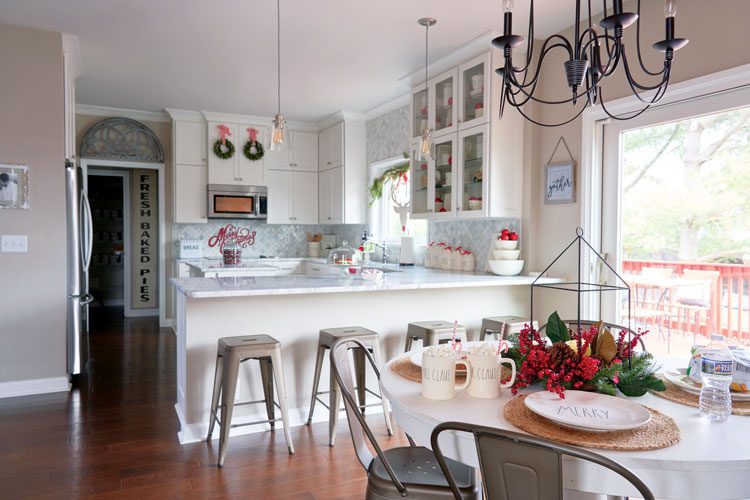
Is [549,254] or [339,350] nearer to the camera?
[339,350]

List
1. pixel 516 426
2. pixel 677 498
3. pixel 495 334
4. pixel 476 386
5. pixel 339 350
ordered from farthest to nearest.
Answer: pixel 495 334 → pixel 339 350 → pixel 476 386 → pixel 516 426 → pixel 677 498

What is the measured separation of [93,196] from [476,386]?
27.6 feet

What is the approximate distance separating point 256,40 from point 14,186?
203 centimetres

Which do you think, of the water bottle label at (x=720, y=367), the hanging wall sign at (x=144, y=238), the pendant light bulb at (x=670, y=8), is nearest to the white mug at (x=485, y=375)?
the water bottle label at (x=720, y=367)

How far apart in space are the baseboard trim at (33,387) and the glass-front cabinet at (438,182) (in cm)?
308

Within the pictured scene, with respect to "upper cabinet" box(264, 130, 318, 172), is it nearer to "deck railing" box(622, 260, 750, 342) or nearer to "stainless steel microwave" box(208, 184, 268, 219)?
"stainless steel microwave" box(208, 184, 268, 219)

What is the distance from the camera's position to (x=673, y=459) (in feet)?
3.79

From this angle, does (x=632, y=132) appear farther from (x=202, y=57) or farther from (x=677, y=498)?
(x=202, y=57)

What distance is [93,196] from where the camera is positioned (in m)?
8.45

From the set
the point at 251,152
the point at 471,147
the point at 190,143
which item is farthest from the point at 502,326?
the point at 190,143

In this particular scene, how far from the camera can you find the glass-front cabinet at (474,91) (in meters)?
3.94

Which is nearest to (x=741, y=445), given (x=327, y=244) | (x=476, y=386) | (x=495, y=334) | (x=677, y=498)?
(x=677, y=498)

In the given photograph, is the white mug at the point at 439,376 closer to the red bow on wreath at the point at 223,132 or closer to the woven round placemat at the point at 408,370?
the woven round placemat at the point at 408,370

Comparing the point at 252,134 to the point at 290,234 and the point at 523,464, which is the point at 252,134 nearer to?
the point at 290,234
